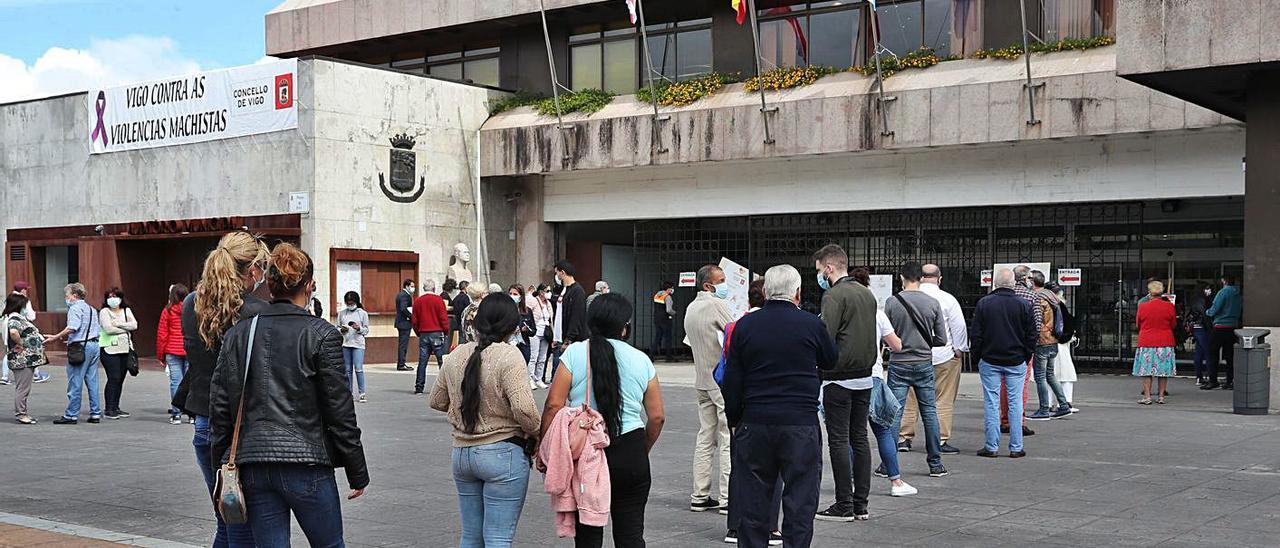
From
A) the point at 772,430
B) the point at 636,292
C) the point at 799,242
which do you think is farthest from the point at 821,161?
the point at 772,430

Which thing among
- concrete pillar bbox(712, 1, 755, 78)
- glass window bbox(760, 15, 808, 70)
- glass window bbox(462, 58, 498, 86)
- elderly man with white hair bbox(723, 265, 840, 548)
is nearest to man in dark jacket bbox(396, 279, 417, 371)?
glass window bbox(462, 58, 498, 86)

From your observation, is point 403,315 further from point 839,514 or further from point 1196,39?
point 839,514

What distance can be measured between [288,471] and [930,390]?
6.87 metres

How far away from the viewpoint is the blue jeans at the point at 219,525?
555 cm

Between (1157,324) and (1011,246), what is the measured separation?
8173 mm

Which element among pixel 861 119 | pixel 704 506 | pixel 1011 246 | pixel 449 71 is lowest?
pixel 704 506

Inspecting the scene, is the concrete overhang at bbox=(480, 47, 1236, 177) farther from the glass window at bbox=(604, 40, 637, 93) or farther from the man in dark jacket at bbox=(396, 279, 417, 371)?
the man in dark jacket at bbox=(396, 279, 417, 371)

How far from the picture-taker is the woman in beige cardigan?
627 inches

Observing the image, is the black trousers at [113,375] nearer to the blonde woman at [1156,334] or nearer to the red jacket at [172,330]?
the red jacket at [172,330]

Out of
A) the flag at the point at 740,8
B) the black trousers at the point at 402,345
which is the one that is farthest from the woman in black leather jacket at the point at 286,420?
the flag at the point at 740,8

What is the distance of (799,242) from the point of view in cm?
2788

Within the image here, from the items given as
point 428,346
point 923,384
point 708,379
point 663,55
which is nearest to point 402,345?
point 428,346

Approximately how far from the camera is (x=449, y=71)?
31750 mm

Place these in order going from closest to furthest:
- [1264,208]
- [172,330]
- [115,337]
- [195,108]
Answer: [172,330]
[115,337]
[1264,208]
[195,108]
